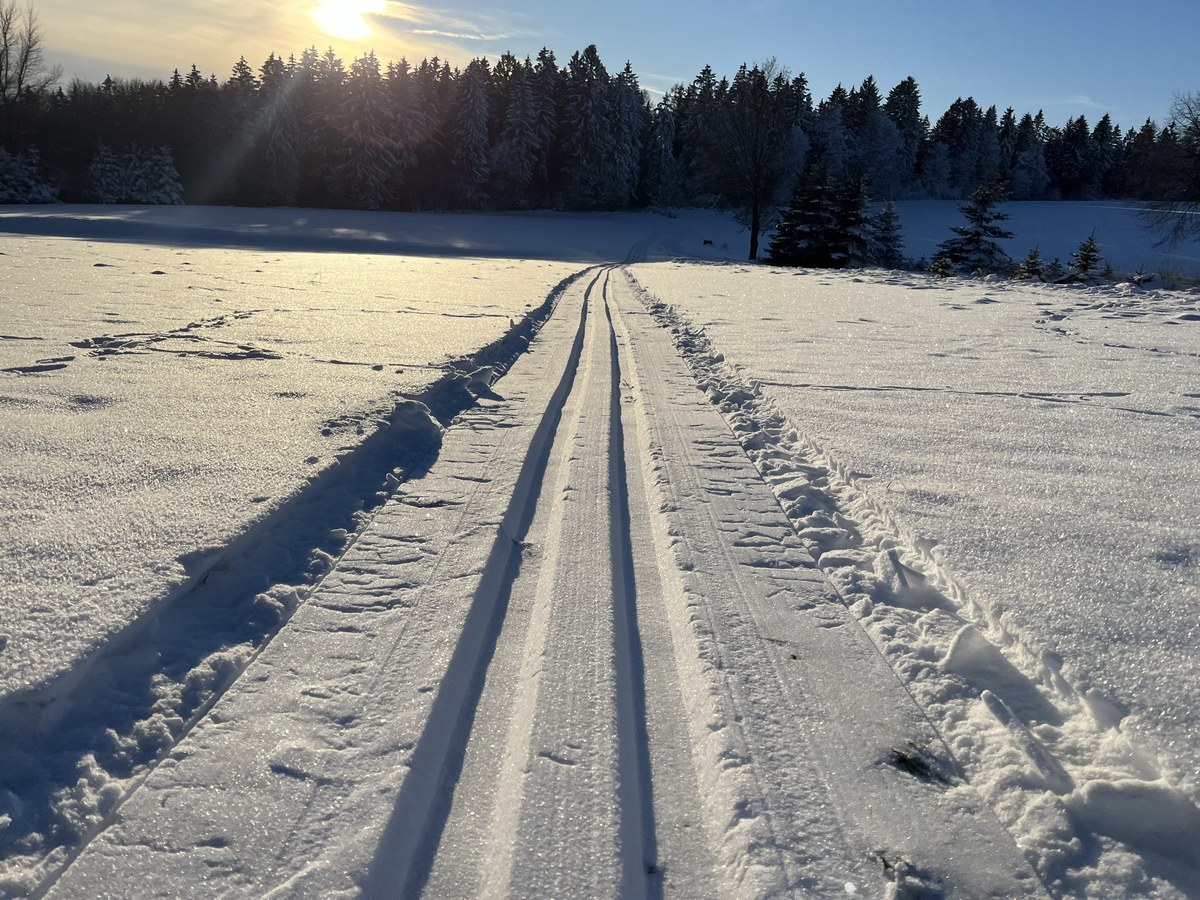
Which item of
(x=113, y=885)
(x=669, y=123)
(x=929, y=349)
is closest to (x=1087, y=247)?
(x=929, y=349)

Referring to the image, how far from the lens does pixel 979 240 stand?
2977 centimetres

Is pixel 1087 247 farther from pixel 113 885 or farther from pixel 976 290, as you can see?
pixel 113 885

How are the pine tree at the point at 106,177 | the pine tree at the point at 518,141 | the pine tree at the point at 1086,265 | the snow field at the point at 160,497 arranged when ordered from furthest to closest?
1. the pine tree at the point at 518,141
2. the pine tree at the point at 106,177
3. the pine tree at the point at 1086,265
4. the snow field at the point at 160,497

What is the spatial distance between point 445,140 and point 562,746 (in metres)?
56.4

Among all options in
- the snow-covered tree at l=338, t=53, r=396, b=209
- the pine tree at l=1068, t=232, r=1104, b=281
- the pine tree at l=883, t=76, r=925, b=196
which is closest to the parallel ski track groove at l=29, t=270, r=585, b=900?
the pine tree at l=1068, t=232, r=1104, b=281

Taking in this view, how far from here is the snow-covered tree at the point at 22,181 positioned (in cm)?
4228

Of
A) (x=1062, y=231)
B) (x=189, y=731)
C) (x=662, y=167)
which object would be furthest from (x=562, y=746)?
(x=662, y=167)

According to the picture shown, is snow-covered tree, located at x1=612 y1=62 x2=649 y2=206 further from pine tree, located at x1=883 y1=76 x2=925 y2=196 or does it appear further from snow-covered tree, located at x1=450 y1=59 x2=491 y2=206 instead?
pine tree, located at x1=883 y1=76 x2=925 y2=196

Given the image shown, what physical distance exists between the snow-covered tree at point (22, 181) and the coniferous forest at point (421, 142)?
227 mm

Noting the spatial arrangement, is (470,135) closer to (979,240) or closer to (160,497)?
(979,240)

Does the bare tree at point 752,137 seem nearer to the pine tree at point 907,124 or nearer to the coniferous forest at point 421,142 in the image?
the coniferous forest at point 421,142

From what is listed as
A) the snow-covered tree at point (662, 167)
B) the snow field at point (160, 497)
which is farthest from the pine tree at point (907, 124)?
the snow field at point (160, 497)

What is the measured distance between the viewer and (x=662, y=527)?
11.0ft

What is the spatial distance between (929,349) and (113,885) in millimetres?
8385
